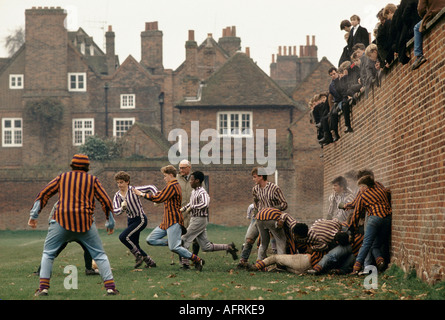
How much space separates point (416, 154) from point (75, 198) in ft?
16.0

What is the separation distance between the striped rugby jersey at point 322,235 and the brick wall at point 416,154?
39.9 inches

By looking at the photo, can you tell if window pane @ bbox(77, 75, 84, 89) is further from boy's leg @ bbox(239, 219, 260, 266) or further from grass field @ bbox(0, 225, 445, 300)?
boy's leg @ bbox(239, 219, 260, 266)

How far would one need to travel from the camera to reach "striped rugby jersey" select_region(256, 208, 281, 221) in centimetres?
1371

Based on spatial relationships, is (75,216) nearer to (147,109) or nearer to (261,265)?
(261,265)

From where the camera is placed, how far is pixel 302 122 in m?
43.2

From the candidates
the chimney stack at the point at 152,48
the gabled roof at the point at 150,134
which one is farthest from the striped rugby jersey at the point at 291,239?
the chimney stack at the point at 152,48

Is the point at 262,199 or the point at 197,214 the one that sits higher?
the point at 262,199

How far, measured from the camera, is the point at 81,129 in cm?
6038

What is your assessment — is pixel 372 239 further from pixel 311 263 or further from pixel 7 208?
pixel 7 208

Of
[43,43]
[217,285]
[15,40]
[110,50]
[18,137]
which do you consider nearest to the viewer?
[217,285]

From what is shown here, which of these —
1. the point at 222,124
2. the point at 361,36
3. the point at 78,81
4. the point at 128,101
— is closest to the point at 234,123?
the point at 222,124
